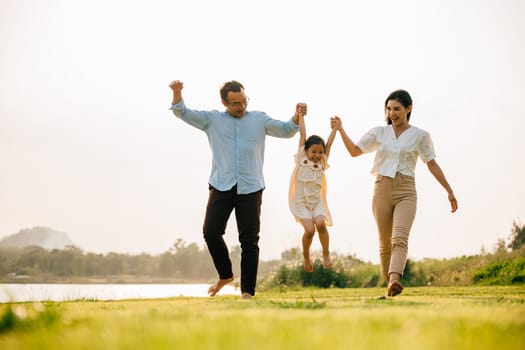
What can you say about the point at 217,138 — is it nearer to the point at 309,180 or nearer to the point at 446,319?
the point at 309,180

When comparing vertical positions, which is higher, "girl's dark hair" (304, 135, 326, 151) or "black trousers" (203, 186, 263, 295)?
"girl's dark hair" (304, 135, 326, 151)

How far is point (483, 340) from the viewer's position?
9.36 feet

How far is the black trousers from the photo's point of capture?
790cm

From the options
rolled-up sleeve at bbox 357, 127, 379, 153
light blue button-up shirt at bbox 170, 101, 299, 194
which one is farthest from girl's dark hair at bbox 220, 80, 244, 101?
rolled-up sleeve at bbox 357, 127, 379, 153

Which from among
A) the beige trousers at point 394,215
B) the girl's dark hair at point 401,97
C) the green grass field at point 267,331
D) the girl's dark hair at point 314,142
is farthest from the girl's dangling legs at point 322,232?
the green grass field at point 267,331

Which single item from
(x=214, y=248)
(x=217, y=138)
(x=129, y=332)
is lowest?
(x=129, y=332)

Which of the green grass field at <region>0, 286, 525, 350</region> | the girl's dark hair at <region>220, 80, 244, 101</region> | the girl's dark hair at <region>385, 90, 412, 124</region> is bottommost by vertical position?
the green grass field at <region>0, 286, 525, 350</region>

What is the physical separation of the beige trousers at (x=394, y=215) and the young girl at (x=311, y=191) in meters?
1.38

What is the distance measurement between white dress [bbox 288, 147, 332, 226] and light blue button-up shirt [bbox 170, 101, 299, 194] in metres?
0.82

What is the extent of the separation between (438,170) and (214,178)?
9.21ft

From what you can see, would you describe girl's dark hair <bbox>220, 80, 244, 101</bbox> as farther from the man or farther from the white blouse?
the white blouse

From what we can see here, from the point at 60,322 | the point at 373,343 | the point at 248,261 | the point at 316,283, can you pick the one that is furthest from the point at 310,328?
the point at 316,283

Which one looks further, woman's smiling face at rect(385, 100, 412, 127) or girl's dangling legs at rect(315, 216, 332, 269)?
girl's dangling legs at rect(315, 216, 332, 269)

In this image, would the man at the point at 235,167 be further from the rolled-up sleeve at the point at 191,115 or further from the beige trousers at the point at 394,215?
the beige trousers at the point at 394,215
